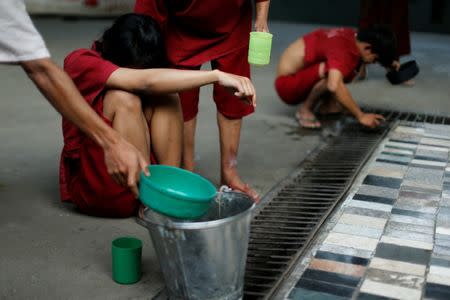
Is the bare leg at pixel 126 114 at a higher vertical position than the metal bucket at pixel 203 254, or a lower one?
higher

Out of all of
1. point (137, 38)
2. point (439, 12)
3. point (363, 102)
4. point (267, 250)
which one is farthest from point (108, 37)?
point (439, 12)

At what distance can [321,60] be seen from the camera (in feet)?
13.0

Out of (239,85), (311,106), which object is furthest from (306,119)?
(239,85)

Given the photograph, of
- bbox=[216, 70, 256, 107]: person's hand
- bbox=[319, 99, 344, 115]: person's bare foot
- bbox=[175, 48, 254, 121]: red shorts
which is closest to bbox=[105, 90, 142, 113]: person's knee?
bbox=[216, 70, 256, 107]: person's hand

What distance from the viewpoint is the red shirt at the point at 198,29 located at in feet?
8.61

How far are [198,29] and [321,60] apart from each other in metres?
1.48

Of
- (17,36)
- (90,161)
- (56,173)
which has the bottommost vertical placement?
(56,173)

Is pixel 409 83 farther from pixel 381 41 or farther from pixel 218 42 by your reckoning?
pixel 218 42

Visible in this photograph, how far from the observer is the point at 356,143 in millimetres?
3564

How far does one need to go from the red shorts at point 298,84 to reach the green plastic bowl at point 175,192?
7.63ft

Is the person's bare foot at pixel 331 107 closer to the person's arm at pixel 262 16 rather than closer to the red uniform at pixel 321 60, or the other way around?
the red uniform at pixel 321 60

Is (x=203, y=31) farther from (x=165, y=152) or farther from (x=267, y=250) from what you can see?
(x=267, y=250)

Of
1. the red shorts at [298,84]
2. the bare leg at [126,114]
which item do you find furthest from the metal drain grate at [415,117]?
the bare leg at [126,114]

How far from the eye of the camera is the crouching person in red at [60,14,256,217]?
87.6 inches
